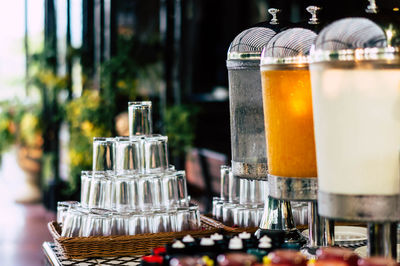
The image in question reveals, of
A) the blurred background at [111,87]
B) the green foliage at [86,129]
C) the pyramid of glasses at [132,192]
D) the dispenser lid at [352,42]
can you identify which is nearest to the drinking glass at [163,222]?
the pyramid of glasses at [132,192]

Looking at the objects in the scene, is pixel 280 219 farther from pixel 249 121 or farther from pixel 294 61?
pixel 294 61

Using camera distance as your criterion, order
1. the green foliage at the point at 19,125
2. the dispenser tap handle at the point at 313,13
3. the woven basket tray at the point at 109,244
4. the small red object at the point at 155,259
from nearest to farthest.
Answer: the small red object at the point at 155,259 < the dispenser tap handle at the point at 313,13 < the woven basket tray at the point at 109,244 < the green foliage at the point at 19,125

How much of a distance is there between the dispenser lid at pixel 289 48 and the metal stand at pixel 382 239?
0.45m

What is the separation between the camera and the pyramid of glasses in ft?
7.66

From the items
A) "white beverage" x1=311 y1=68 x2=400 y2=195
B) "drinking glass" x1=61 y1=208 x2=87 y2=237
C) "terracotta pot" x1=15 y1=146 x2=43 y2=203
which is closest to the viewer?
"white beverage" x1=311 y1=68 x2=400 y2=195

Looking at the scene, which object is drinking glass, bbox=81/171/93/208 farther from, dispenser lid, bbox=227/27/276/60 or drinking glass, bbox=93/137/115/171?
dispenser lid, bbox=227/27/276/60

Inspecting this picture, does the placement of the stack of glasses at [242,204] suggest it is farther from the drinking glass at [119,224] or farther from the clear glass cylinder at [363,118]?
the clear glass cylinder at [363,118]

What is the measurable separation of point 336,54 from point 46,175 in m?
7.55

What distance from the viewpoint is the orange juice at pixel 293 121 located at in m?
1.69

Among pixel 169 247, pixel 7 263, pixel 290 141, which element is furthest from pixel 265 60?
pixel 7 263

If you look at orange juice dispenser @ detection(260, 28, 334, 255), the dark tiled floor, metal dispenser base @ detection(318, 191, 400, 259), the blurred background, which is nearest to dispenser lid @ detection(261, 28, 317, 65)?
orange juice dispenser @ detection(260, 28, 334, 255)

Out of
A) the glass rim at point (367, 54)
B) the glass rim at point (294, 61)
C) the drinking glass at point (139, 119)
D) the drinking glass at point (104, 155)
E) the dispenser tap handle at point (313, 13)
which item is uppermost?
the dispenser tap handle at point (313, 13)

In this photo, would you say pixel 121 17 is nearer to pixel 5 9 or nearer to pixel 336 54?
pixel 5 9

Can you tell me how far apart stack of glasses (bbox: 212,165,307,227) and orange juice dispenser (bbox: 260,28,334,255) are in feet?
2.21
